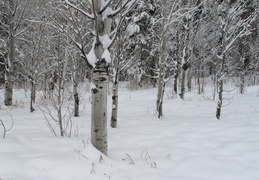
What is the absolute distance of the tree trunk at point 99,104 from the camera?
268cm

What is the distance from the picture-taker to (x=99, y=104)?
269cm

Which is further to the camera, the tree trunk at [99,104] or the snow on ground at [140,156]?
the tree trunk at [99,104]

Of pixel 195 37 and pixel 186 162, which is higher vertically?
pixel 195 37

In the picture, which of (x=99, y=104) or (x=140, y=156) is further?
(x=140, y=156)

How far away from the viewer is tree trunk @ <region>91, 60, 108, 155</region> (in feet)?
8.80

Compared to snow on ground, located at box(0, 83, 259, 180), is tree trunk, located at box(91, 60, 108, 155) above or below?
above

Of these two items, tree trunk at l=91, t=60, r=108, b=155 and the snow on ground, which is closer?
the snow on ground

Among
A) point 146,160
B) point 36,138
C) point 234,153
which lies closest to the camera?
point 146,160

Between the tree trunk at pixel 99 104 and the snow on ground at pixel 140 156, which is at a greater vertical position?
the tree trunk at pixel 99 104

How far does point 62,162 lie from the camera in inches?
97.2

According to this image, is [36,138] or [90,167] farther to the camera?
[36,138]

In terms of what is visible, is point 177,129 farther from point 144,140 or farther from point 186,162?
→ point 186,162

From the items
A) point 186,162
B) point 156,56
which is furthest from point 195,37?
point 186,162

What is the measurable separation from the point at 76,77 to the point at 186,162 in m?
4.70
